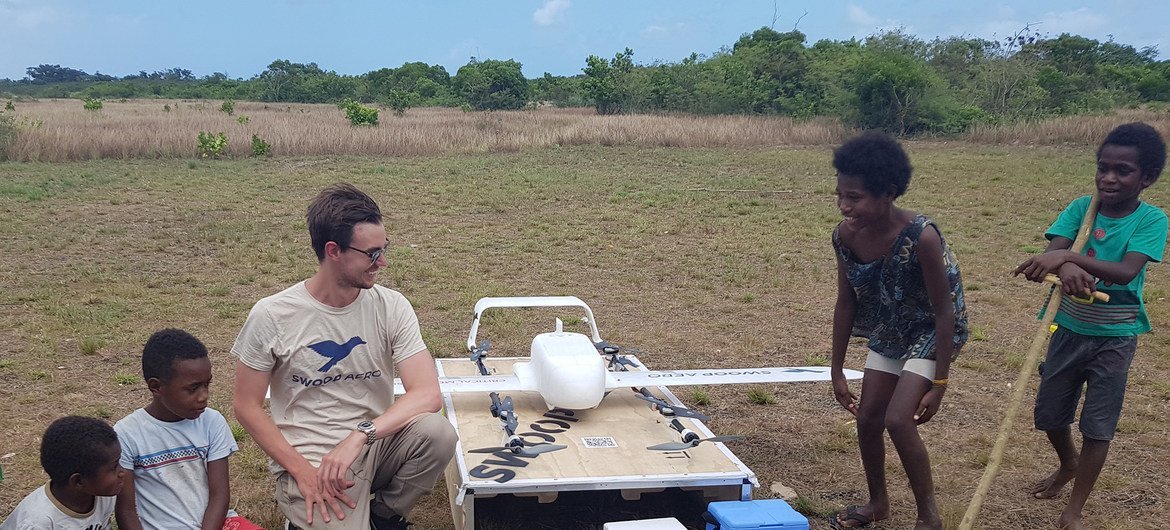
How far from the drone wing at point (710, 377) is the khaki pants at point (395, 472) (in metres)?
1.54

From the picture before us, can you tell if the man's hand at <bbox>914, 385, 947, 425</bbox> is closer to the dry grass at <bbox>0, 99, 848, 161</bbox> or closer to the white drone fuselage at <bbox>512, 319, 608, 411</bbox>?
the white drone fuselage at <bbox>512, 319, 608, 411</bbox>

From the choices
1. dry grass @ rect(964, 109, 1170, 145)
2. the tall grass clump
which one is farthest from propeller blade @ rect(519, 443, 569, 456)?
dry grass @ rect(964, 109, 1170, 145)

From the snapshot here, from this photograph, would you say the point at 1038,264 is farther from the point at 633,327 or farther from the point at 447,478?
the point at 633,327

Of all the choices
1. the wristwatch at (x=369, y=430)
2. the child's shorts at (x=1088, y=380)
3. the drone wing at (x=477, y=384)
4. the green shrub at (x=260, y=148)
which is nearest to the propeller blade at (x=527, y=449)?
the drone wing at (x=477, y=384)

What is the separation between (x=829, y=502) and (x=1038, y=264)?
5.01 ft

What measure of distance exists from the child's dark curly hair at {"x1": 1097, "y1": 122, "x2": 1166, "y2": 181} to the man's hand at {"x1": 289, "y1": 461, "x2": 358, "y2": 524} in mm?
3294

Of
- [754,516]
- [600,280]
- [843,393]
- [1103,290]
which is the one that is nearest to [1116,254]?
[1103,290]

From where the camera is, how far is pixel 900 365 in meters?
3.75

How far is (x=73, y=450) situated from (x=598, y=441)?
7.14ft

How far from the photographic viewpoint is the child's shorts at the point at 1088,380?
146 inches

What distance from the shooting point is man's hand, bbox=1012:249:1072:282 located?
11.2ft

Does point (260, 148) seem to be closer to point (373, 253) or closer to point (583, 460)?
point (583, 460)

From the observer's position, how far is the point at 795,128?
26688 mm

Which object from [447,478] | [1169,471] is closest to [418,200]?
[447,478]
